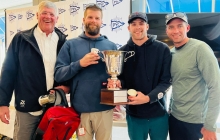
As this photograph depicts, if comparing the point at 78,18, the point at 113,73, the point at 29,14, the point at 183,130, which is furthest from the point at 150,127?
the point at 29,14

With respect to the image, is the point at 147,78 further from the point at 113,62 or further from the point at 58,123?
the point at 58,123

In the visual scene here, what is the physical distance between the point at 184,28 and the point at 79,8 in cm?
191

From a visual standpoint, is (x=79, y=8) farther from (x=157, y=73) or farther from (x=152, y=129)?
(x=152, y=129)

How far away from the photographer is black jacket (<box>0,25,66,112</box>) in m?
1.72

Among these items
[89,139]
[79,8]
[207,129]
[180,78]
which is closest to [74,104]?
[89,139]

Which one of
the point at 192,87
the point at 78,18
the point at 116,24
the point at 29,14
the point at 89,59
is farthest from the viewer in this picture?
the point at 29,14

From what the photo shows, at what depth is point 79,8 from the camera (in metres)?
3.20

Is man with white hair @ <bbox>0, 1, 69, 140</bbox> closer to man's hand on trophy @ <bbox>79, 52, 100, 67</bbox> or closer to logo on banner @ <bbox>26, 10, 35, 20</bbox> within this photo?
man's hand on trophy @ <bbox>79, 52, 100, 67</bbox>

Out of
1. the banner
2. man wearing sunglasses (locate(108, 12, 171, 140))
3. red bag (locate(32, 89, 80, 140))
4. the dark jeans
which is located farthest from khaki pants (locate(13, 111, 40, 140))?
the banner

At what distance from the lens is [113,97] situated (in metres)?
1.46

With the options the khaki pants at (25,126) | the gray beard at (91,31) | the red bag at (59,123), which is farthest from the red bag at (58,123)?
the gray beard at (91,31)

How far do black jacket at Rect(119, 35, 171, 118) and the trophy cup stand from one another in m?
0.14

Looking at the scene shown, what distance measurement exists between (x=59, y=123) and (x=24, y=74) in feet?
1.69

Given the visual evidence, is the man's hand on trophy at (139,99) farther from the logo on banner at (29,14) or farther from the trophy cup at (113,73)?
the logo on banner at (29,14)
